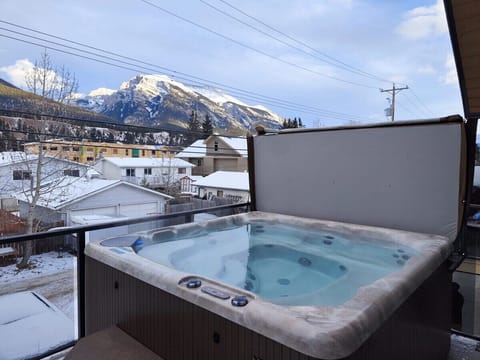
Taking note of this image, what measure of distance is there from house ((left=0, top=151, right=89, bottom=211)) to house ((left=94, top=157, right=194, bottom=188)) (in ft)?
7.46

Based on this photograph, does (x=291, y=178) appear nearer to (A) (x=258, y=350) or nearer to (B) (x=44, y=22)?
(A) (x=258, y=350)

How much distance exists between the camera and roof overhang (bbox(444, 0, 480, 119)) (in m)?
1.77

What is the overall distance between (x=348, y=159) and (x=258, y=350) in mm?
2079

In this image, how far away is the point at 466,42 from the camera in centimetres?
207

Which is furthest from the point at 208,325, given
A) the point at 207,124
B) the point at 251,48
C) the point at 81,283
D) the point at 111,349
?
the point at 251,48

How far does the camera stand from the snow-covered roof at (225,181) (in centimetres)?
877

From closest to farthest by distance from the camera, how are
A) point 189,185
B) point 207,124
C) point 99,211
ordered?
point 99,211 → point 207,124 → point 189,185

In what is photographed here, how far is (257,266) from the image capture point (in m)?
2.55

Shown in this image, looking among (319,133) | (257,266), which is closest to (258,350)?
(257,266)

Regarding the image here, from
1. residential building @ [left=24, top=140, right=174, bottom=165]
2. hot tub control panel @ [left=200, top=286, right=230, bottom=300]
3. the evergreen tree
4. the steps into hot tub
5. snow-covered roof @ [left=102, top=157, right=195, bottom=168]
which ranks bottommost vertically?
the steps into hot tub

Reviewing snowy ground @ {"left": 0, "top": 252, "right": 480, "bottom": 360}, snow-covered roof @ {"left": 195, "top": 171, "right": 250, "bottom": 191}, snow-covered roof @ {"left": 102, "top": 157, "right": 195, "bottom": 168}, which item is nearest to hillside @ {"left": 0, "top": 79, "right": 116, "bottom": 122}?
snowy ground @ {"left": 0, "top": 252, "right": 480, "bottom": 360}

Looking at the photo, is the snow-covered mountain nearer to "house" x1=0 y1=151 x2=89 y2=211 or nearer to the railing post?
"house" x1=0 y1=151 x2=89 y2=211

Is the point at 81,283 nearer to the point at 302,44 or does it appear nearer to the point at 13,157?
the point at 13,157

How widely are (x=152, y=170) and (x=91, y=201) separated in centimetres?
303
